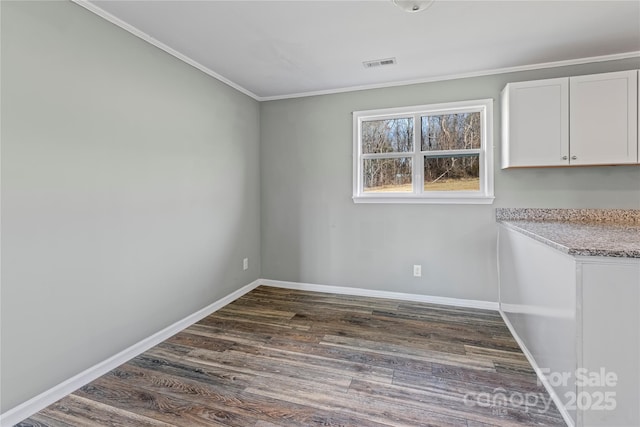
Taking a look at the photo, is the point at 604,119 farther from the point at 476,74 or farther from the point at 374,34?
the point at 374,34

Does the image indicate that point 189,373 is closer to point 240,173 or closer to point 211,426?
point 211,426

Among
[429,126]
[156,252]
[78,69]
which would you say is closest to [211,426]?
[156,252]

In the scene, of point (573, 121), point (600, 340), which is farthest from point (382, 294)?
point (573, 121)

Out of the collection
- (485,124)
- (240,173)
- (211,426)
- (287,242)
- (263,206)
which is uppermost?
(485,124)

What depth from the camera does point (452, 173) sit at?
330cm

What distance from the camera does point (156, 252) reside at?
2.48 meters

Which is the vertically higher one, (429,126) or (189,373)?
(429,126)

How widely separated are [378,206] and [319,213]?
0.75 m

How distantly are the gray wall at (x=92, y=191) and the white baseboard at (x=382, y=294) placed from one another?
1104 millimetres

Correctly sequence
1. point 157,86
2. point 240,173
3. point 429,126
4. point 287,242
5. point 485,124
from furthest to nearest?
point 287,242 < point 240,173 < point 429,126 < point 485,124 < point 157,86

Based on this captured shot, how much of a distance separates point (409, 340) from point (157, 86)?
9.87 feet

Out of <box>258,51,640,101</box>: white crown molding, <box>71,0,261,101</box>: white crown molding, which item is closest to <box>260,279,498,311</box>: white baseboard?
<box>258,51,640,101</box>: white crown molding

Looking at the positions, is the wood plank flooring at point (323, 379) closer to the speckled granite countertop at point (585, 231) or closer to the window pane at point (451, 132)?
the speckled granite countertop at point (585, 231)

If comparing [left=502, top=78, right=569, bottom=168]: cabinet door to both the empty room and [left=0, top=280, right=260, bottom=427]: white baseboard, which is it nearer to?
the empty room
